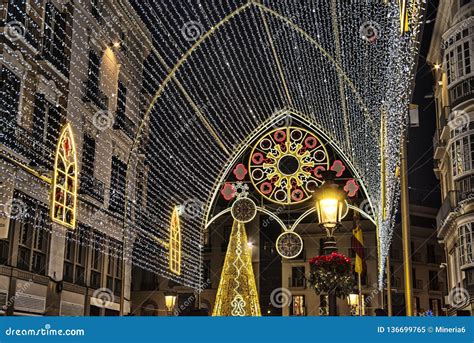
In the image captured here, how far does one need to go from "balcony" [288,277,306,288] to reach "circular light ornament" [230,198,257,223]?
28095mm

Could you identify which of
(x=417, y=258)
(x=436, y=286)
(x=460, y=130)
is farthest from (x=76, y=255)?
(x=436, y=286)

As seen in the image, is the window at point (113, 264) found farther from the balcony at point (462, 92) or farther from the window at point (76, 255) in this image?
the balcony at point (462, 92)

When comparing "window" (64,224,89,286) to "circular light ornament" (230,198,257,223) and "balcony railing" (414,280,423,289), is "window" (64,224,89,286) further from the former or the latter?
"balcony railing" (414,280,423,289)

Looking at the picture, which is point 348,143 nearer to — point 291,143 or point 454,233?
point 291,143

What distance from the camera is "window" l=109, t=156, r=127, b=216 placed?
94.5 ft

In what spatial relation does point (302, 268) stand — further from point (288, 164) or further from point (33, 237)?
point (33, 237)

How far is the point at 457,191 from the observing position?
25.1 metres

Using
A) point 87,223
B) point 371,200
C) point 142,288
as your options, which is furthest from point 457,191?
point 142,288

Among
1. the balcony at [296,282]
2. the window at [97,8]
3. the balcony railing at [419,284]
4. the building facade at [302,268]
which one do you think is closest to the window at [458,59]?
the window at [97,8]

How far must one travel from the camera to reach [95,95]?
25.8 metres

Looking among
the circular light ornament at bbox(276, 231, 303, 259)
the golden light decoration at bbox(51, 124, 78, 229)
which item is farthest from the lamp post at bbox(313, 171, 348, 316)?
the circular light ornament at bbox(276, 231, 303, 259)

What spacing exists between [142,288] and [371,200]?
31308mm

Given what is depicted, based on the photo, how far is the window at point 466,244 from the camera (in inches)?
943

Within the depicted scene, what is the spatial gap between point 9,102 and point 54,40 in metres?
4.62
